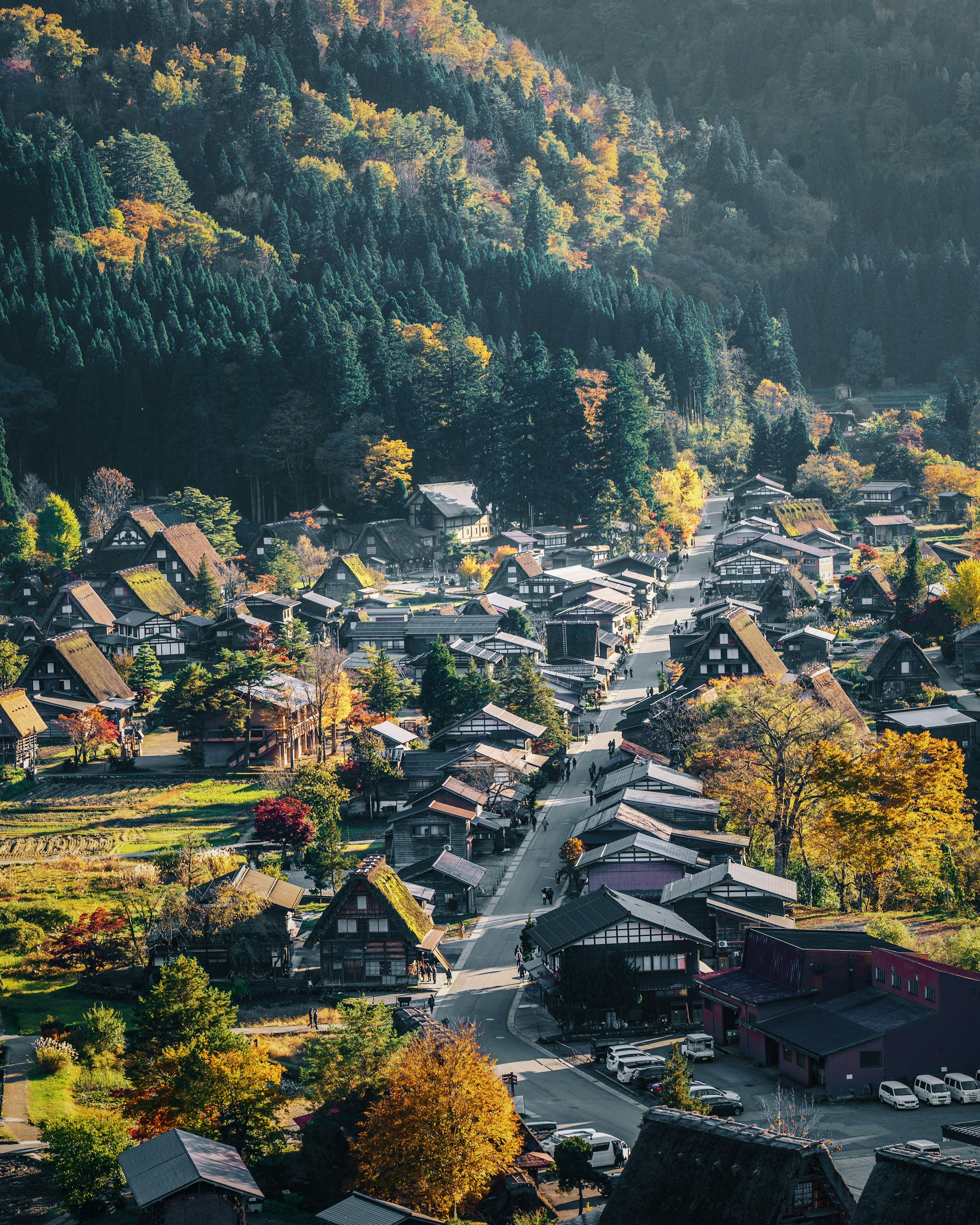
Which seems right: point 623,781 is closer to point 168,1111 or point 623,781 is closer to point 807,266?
point 168,1111

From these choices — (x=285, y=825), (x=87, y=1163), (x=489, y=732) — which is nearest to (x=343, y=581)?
(x=489, y=732)

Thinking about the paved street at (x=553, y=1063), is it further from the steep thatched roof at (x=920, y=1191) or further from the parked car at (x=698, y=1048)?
the steep thatched roof at (x=920, y=1191)

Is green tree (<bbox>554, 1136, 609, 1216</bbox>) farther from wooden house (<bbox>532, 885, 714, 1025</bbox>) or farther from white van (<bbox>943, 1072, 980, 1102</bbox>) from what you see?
wooden house (<bbox>532, 885, 714, 1025</bbox>)

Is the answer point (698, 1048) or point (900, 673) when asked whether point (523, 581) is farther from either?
point (698, 1048)

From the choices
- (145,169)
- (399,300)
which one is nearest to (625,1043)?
(399,300)

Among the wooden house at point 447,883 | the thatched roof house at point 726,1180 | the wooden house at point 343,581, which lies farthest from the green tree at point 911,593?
the thatched roof house at point 726,1180

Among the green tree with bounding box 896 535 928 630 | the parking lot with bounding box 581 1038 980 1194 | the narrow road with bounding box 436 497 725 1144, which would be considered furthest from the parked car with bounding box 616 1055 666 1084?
the green tree with bounding box 896 535 928 630
